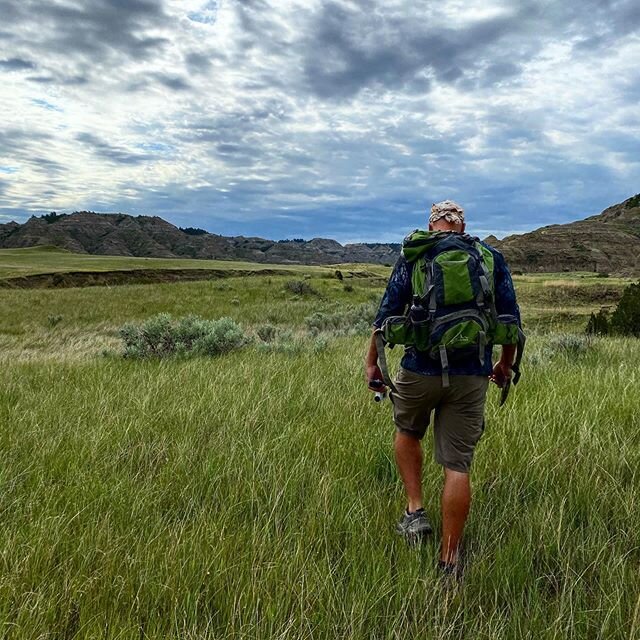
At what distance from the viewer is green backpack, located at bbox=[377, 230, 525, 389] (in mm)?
2539

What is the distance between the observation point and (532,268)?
120 m

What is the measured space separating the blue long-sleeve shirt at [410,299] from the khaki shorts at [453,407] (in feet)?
0.15

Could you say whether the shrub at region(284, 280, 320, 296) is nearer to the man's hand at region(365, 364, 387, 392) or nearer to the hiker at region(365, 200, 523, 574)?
the man's hand at region(365, 364, 387, 392)

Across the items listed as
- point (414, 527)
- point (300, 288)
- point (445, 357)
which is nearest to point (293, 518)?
point (414, 527)

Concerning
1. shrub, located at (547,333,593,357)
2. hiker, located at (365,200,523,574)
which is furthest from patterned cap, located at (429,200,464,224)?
shrub, located at (547,333,593,357)

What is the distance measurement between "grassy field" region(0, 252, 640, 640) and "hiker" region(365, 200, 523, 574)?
0.27 meters

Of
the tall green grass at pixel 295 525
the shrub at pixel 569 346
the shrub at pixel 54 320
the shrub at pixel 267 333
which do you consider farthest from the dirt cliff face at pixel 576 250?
the tall green grass at pixel 295 525

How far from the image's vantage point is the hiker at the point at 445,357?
8.43 ft

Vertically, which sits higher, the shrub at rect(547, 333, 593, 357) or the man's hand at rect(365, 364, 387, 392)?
the man's hand at rect(365, 364, 387, 392)

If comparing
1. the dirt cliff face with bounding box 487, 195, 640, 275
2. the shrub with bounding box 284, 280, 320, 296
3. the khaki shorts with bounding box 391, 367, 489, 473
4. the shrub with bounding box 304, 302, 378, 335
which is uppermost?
the dirt cliff face with bounding box 487, 195, 640, 275

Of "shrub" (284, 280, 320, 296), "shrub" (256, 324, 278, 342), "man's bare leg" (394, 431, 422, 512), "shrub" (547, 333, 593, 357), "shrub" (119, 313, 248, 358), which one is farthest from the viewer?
"shrub" (284, 280, 320, 296)

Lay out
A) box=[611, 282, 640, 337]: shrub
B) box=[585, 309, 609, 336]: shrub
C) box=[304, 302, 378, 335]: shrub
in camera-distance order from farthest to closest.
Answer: box=[304, 302, 378, 335]: shrub, box=[585, 309, 609, 336]: shrub, box=[611, 282, 640, 337]: shrub

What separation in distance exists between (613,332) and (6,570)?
47.1 feet

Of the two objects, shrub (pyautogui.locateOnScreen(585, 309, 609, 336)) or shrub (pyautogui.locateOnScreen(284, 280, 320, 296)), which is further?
shrub (pyautogui.locateOnScreen(284, 280, 320, 296))
